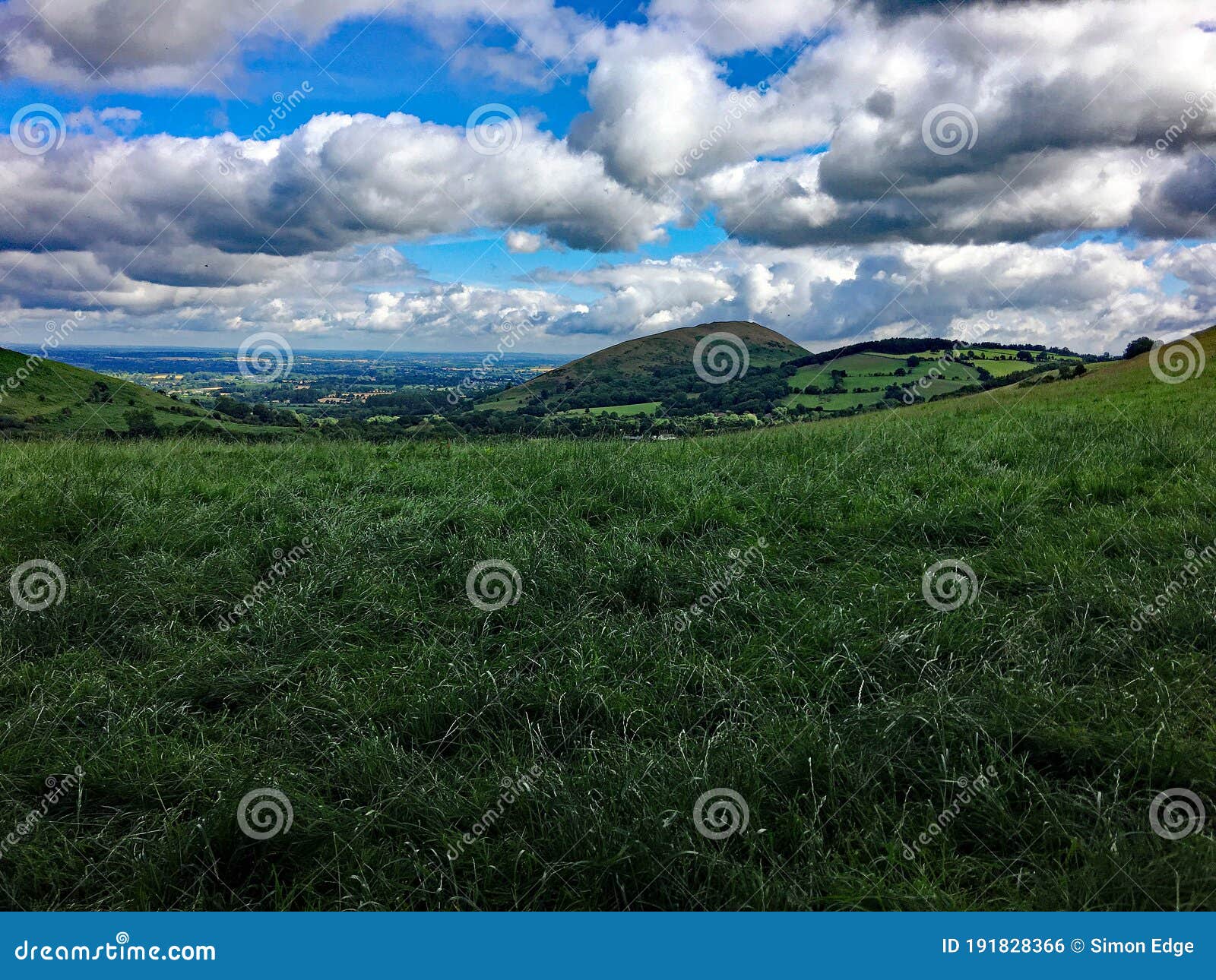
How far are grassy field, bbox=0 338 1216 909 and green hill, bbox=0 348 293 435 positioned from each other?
603 cm

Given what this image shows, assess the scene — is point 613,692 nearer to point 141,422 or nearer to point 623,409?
point 623,409

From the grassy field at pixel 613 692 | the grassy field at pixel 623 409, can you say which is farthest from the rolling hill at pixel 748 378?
the grassy field at pixel 613 692

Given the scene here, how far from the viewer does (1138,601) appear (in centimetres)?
437

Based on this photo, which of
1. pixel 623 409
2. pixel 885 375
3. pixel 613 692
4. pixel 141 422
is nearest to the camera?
pixel 613 692

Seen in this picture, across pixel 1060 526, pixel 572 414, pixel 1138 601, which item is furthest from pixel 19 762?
pixel 572 414

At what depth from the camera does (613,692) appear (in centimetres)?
372

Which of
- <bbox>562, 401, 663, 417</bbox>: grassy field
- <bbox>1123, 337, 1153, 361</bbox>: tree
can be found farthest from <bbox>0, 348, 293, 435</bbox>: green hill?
<bbox>1123, 337, 1153, 361</bbox>: tree

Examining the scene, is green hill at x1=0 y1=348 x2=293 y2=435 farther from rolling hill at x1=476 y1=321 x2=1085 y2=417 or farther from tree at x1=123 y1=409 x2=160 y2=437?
rolling hill at x1=476 y1=321 x2=1085 y2=417

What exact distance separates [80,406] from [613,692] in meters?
22.2

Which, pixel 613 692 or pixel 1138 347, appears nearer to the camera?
pixel 613 692

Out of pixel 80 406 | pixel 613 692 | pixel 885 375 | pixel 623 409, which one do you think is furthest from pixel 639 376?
pixel 613 692

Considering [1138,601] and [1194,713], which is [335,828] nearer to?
[1194,713]

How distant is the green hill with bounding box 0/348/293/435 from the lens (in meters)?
12.3

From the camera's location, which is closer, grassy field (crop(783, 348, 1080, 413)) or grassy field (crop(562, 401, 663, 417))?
grassy field (crop(562, 401, 663, 417))
